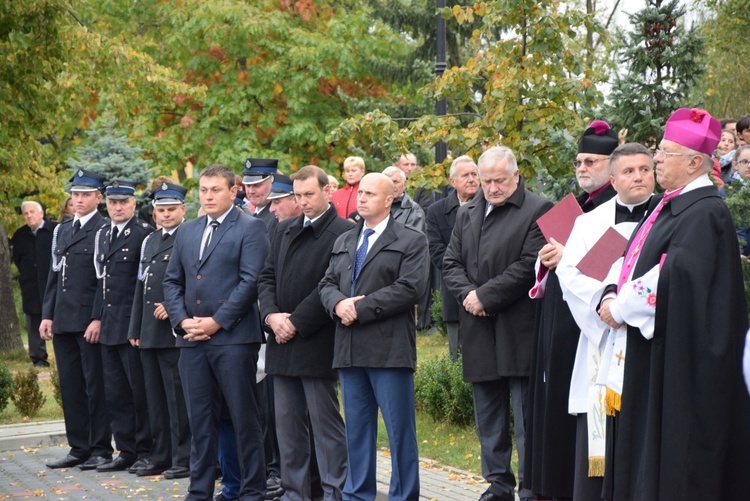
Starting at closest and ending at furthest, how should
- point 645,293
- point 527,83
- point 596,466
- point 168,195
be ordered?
1. point 645,293
2. point 596,466
3. point 168,195
4. point 527,83

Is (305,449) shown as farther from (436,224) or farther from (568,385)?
(436,224)

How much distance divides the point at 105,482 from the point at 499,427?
383 centimetres

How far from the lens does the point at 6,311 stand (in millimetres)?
19891

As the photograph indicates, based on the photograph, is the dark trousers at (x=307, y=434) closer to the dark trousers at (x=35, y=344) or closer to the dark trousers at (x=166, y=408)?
the dark trousers at (x=166, y=408)

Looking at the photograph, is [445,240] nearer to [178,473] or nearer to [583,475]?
[178,473]

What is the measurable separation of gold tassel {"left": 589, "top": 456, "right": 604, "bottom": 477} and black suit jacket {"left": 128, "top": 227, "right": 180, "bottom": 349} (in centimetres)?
438

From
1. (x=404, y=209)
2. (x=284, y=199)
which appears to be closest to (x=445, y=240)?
(x=404, y=209)

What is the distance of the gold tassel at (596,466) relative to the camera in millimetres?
6582

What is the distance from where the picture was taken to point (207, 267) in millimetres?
8680

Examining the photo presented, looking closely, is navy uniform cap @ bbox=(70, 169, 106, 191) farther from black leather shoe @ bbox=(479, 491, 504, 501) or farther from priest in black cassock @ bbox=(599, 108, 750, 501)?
priest in black cassock @ bbox=(599, 108, 750, 501)

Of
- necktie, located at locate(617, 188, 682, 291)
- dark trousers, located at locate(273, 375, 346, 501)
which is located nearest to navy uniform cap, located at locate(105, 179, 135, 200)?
dark trousers, located at locate(273, 375, 346, 501)

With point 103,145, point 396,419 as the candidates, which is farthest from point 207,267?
point 103,145

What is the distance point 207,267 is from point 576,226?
117 inches

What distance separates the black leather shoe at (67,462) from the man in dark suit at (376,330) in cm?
387
